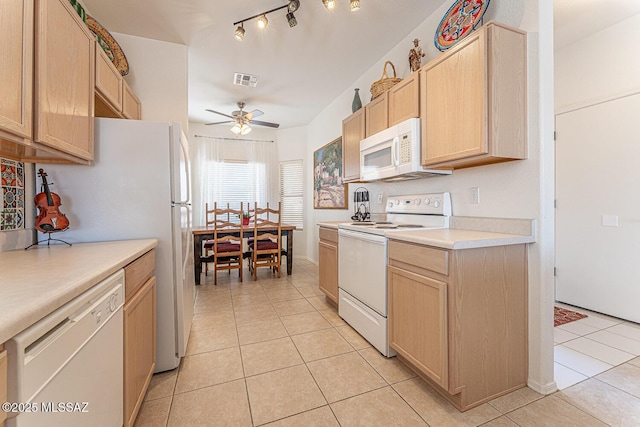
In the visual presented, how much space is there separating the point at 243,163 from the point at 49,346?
4953mm

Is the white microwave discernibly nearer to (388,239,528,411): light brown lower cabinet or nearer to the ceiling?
(388,239,528,411): light brown lower cabinet

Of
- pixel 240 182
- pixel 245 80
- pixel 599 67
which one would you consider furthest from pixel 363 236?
pixel 240 182

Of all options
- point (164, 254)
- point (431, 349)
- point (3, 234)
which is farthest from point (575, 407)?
point (3, 234)

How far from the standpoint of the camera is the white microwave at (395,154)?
2.00 meters

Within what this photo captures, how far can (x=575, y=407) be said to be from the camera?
142cm

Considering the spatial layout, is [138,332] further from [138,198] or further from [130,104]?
[130,104]

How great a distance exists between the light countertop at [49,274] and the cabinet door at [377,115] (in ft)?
6.56

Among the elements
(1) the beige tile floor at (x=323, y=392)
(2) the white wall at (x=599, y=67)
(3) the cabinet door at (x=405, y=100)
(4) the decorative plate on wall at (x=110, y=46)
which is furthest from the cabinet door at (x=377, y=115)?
(4) the decorative plate on wall at (x=110, y=46)

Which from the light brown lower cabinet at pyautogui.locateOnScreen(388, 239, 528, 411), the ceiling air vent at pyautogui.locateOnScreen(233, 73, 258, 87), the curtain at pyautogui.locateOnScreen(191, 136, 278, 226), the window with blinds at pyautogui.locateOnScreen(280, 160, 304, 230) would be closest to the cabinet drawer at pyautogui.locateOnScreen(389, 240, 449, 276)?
the light brown lower cabinet at pyautogui.locateOnScreen(388, 239, 528, 411)

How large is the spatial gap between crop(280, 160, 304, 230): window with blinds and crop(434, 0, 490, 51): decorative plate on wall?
369 centimetres

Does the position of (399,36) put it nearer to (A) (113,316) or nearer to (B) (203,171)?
(A) (113,316)

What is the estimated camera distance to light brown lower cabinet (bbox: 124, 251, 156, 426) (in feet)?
3.86

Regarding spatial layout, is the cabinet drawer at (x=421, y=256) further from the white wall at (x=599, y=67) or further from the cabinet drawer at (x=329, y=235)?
the white wall at (x=599, y=67)

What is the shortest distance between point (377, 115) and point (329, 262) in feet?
4.92
